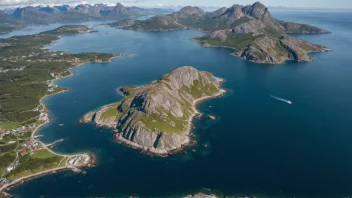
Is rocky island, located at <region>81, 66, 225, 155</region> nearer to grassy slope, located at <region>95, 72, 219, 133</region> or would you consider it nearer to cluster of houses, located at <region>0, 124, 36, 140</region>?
grassy slope, located at <region>95, 72, 219, 133</region>

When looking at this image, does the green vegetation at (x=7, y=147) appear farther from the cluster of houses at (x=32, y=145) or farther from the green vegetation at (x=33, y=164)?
the green vegetation at (x=33, y=164)

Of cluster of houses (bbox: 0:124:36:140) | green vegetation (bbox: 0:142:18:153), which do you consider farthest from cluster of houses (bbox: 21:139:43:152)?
cluster of houses (bbox: 0:124:36:140)

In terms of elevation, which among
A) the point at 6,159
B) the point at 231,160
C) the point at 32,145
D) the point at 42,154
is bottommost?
the point at 6,159

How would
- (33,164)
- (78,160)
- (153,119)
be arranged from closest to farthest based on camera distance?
1. (33,164)
2. (78,160)
3. (153,119)

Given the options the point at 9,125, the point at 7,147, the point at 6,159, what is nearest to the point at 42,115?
the point at 9,125

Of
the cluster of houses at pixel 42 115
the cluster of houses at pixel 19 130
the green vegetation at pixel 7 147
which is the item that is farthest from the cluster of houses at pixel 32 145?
the cluster of houses at pixel 42 115

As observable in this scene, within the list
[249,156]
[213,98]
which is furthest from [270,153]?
[213,98]

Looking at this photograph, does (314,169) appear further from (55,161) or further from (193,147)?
(55,161)

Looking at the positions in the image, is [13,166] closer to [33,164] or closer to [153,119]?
[33,164]
